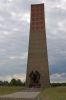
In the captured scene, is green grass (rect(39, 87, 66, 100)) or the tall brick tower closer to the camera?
green grass (rect(39, 87, 66, 100))

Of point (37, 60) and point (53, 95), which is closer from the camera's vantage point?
point (53, 95)

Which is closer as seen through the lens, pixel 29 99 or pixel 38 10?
pixel 29 99

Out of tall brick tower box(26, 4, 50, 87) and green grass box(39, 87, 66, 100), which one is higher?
tall brick tower box(26, 4, 50, 87)

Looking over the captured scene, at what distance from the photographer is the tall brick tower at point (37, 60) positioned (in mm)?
36188

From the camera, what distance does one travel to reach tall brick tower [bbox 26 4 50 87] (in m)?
36.2

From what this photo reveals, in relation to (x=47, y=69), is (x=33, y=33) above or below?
above

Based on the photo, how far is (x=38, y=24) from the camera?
124 feet

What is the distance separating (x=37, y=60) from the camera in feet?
120

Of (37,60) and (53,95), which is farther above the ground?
(37,60)

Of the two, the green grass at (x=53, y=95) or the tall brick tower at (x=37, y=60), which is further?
the tall brick tower at (x=37, y=60)

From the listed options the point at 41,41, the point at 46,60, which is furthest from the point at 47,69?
the point at 41,41

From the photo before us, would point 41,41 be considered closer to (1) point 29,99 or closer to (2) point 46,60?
(2) point 46,60

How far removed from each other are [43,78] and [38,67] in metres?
1.63

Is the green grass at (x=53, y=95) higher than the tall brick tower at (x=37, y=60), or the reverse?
the tall brick tower at (x=37, y=60)
